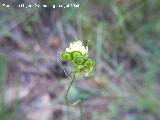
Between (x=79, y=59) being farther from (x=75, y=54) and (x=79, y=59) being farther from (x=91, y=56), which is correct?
(x=91, y=56)

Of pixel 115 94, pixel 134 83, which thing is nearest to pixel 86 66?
pixel 115 94

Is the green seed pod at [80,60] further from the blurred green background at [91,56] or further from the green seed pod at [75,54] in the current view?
the blurred green background at [91,56]

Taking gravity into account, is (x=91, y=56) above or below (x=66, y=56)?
below

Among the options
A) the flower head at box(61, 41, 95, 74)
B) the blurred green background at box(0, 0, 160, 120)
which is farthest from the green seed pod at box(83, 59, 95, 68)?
the blurred green background at box(0, 0, 160, 120)

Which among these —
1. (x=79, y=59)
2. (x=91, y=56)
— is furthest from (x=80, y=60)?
(x=91, y=56)

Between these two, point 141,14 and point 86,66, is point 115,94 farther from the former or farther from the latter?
point 86,66

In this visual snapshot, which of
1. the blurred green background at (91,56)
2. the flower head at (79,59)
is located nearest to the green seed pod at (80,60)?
the flower head at (79,59)

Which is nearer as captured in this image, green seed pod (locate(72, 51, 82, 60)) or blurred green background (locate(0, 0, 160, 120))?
green seed pod (locate(72, 51, 82, 60))

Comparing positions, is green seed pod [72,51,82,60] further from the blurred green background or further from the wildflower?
the blurred green background
